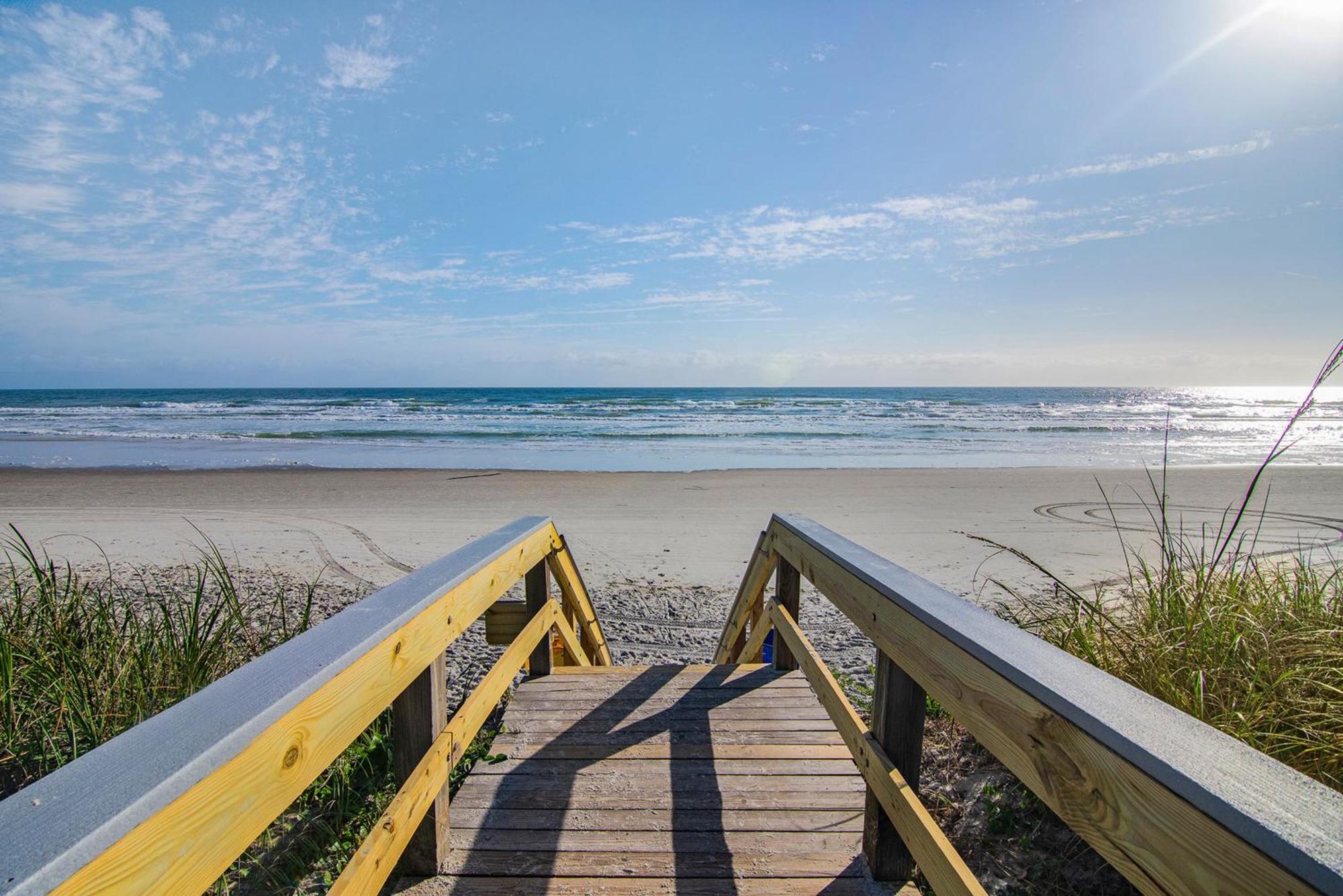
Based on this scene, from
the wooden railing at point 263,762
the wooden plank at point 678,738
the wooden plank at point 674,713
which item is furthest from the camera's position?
the wooden plank at point 674,713

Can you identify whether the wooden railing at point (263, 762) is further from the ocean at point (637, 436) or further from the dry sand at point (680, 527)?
the ocean at point (637, 436)

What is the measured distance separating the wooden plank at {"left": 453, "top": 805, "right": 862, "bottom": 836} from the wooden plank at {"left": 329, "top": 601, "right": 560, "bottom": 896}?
443 mm

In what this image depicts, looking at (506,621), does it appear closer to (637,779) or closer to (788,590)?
(637,779)

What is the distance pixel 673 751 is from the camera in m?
2.79

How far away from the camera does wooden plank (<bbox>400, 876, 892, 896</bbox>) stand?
1.97 meters

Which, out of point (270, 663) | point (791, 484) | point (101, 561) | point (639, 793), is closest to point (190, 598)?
point (101, 561)

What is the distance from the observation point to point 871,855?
6.52 feet

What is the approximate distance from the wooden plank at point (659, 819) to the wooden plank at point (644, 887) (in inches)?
9.3

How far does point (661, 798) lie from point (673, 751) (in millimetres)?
337

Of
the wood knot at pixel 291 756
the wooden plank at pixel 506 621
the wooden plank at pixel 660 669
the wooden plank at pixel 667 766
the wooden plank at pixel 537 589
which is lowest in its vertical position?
the wooden plank at pixel 660 669

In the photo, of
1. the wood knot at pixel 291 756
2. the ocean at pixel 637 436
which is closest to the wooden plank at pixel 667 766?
the wood knot at pixel 291 756

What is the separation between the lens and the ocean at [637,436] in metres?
17.1

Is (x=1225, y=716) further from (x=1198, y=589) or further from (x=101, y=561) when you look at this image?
(x=101, y=561)

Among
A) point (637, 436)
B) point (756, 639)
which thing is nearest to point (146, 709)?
point (756, 639)
